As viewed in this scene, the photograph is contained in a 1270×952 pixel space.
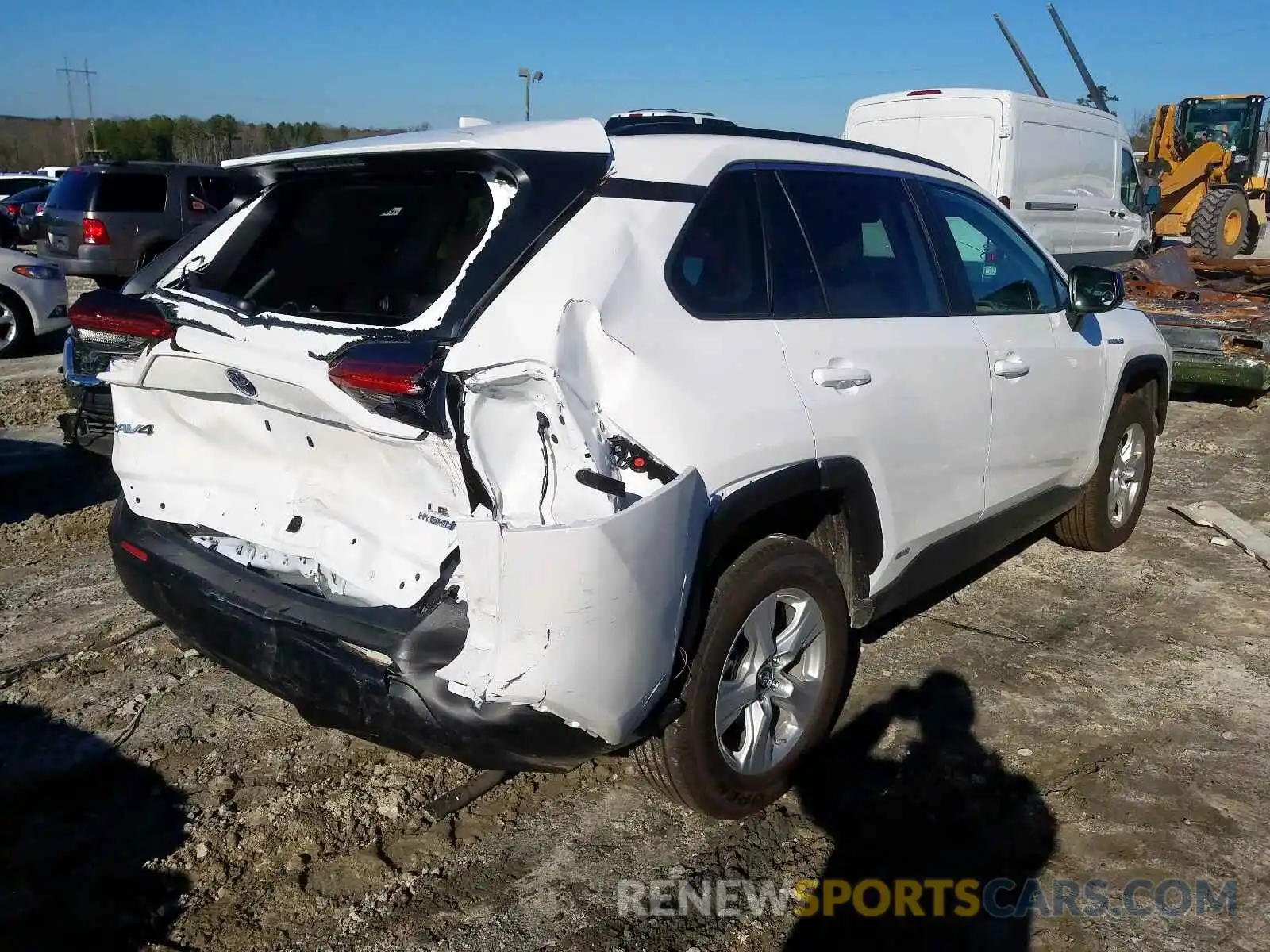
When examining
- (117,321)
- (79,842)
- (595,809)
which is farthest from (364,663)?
(117,321)

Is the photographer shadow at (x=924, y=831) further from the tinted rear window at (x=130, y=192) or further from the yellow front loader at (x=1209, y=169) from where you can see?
the yellow front loader at (x=1209, y=169)

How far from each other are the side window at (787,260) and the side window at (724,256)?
4 cm

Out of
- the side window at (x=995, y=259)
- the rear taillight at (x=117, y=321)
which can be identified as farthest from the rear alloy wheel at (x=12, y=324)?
the side window at (x=995, y=259)

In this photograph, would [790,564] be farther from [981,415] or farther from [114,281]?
[114,281]

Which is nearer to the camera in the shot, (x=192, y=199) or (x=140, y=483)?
(x=140, y=483)

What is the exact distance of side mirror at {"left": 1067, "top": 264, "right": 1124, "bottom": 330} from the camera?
4.38m

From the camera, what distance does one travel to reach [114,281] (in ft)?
46.8

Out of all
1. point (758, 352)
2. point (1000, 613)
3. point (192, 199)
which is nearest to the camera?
point (758, 352)

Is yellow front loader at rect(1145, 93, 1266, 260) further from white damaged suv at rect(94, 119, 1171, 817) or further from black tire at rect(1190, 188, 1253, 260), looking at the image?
white damaged suv at rect(94, 119, 1171, 817)

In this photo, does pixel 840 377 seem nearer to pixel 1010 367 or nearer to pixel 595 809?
pixel 1010 367

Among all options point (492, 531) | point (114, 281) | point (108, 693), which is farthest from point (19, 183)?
point (492, 531)

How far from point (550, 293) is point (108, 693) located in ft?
7.87

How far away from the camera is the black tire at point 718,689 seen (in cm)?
277

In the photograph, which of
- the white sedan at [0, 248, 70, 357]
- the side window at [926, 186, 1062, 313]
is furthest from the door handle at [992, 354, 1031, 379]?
the white sedan at [0, 248, 70, 357]
